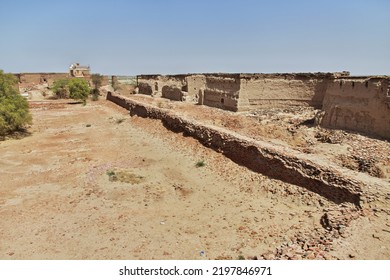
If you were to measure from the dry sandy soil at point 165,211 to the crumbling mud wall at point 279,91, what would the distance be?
7416 millimetres

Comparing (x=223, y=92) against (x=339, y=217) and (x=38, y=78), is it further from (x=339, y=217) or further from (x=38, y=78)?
(x=38, y=78)

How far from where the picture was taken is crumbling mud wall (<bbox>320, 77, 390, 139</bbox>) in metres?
13.2

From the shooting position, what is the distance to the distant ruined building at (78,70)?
165 ft

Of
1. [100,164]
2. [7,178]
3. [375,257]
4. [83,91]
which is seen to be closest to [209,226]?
[375,257]

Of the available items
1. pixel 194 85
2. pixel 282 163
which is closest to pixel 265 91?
pixel 194 85

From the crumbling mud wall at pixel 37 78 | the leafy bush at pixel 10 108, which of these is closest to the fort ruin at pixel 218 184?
the leafy bush at pixel 10 108

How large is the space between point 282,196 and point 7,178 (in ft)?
31.6

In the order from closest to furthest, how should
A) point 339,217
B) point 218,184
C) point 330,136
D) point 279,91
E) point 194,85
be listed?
point 339,217
point 218,184
point 330,136
point 279,91
point 194,85

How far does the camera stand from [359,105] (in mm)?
14266

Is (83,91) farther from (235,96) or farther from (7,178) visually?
(7,178)

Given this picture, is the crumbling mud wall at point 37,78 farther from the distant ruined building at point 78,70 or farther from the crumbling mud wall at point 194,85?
the crumbling mud wall at point 194,85

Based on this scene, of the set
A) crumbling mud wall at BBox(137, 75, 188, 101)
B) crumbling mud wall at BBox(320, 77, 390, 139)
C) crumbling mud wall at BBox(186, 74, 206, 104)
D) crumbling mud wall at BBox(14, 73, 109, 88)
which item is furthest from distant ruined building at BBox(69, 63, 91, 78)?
crumbling mud wall at BBox(320, 77, 390, 139)

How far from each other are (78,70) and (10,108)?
124 ft

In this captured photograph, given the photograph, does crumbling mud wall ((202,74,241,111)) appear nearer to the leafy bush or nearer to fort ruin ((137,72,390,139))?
fort ruin ((137,72,390,139))
